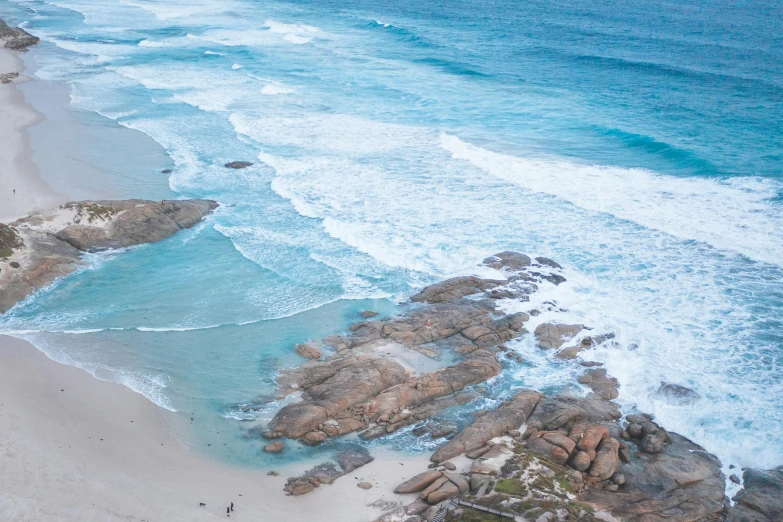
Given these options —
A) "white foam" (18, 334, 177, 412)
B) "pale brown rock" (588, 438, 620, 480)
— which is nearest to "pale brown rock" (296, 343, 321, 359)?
"white foam" (18, 334, 177, 412)

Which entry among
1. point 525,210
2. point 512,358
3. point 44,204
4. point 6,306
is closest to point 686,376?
point 512,358

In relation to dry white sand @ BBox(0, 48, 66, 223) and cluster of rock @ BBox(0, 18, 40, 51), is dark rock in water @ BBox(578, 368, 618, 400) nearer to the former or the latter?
dry white sand @ BBox(0, 48, 66, 223)

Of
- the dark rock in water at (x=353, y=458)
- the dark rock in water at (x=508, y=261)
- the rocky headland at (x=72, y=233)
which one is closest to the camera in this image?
the dark rock in water at (x=353, y=458)

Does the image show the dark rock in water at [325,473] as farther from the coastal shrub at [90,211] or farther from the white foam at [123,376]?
the coastal shrub at [90,211]

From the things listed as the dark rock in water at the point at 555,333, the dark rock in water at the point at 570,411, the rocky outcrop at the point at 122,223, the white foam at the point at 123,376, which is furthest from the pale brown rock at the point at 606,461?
the rocky outcrop at the point at 122,223

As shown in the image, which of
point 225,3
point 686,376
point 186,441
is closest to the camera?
point 186,441

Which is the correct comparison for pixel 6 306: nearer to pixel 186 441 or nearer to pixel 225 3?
pixel 186 441
